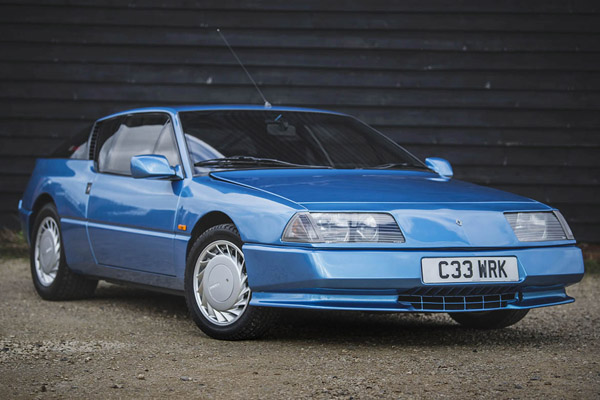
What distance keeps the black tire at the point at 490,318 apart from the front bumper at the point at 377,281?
1.88ft

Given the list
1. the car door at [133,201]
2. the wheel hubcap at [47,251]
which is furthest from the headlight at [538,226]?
the wheel hubcap at [47,251]

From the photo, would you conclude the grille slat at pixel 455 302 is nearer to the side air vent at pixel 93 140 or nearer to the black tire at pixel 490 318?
the black tire at pixel 490 318

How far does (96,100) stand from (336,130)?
13.7 ft

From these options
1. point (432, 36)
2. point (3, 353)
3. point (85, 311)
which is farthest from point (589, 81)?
point (3, 353)

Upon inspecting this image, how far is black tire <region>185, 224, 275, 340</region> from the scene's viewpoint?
4.82 meters

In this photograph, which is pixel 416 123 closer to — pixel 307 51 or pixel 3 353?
pixel 307 51

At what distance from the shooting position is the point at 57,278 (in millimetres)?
6613

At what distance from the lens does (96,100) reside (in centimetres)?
956

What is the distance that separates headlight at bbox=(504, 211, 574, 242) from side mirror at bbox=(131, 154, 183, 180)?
71.9 inches

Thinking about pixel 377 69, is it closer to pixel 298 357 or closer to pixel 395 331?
pixel 395 331

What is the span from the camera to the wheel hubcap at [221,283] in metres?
4.89

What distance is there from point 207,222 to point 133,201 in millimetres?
725

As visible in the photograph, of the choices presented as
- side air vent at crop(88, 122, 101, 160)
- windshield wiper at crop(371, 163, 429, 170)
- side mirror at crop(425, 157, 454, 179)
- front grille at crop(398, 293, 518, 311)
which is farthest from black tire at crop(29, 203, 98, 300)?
front grille at crop(398, 293, 518, 311)

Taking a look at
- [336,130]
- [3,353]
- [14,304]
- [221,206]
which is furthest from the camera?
[14,304]
